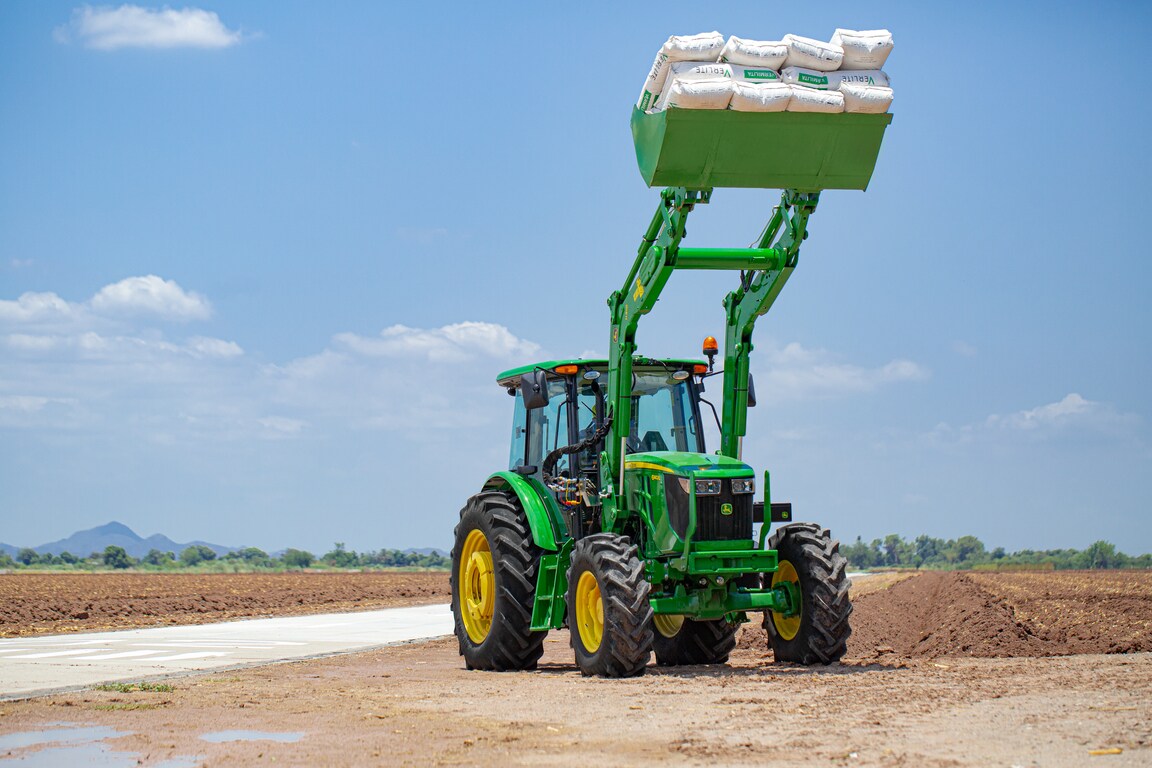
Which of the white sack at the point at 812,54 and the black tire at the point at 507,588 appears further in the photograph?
the black tire at the point at 507,588

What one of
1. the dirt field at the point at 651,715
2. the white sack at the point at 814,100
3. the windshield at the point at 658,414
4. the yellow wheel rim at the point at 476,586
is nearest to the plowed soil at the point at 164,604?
the yellow wheel rim at the point at 476,586

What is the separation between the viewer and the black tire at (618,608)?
10.6m

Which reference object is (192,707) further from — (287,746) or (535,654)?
(535,654)

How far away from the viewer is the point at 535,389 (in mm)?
11828

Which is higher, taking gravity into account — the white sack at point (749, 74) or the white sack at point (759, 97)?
the white sack at point (749, 74)

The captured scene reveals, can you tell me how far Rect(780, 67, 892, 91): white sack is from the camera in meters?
10.9

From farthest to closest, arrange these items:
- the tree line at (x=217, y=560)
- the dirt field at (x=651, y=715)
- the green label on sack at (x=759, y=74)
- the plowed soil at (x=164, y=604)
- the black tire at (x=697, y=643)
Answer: the tree line at (x=217, y=560)
the plowed soil at (x=164, y=604)
the black tire at (x=697, y=643)
the green label on sack at (x=759, y=74)
the dirt field at (x=651, y=715)

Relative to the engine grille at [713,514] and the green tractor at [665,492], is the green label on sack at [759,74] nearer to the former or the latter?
the green tractor at [665,492]

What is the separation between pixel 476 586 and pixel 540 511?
151 cm

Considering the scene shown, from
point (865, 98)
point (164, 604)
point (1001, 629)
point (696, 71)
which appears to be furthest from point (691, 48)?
point (164, 604)

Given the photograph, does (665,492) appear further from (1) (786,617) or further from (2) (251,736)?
(2) (251,736)

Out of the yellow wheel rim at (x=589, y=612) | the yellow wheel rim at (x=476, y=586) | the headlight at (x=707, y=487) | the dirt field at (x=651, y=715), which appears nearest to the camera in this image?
the dirt field at (x=651, y=715)

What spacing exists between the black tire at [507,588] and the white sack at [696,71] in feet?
14.1

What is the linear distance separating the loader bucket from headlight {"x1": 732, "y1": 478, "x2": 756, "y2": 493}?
2.57 metres
